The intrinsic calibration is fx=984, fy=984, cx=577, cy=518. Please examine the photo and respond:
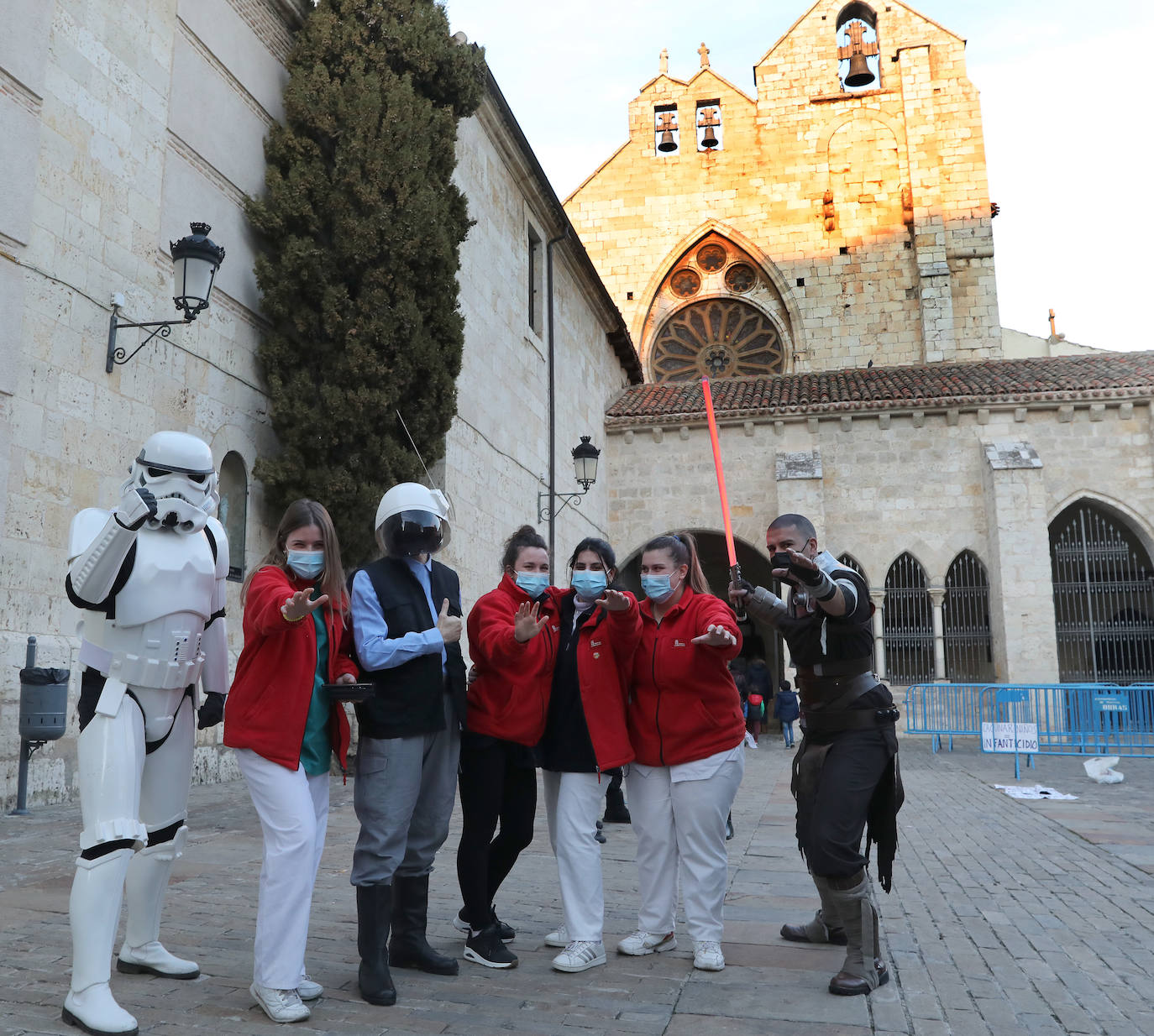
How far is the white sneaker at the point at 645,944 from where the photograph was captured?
3.95m

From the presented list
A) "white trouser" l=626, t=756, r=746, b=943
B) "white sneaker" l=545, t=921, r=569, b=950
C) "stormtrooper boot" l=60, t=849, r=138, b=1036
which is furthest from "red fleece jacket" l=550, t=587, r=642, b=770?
"stormtrooper boot" l=60, t=849, r=138, b=1036

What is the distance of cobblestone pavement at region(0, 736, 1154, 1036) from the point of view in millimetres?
3172

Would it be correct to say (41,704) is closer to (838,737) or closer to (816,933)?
(816,933)

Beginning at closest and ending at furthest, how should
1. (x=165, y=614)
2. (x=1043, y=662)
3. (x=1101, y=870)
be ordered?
(x=165, y=614) → (x=1101, y=870) → (x=1043, y=662)

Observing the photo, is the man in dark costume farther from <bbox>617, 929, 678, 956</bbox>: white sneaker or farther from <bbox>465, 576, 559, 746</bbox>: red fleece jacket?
<bbox>465, 576, 559, 746</bbox>: red fleece jacket

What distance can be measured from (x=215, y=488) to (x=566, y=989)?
223 centimetres

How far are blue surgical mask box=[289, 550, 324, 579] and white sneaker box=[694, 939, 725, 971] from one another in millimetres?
2060

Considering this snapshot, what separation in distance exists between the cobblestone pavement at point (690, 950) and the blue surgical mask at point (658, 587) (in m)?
1.45

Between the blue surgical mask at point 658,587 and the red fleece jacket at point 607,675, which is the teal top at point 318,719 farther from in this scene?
the blue surgical mask at point 658,587

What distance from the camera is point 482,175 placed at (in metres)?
14.8

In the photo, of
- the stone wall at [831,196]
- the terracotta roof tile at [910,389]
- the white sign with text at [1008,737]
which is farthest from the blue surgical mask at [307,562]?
the stone wall at [831,196]

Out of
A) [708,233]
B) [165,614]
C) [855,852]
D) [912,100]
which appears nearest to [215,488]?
[165,614]

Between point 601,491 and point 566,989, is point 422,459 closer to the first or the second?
point 566,989

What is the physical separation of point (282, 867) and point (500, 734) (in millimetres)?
1008
